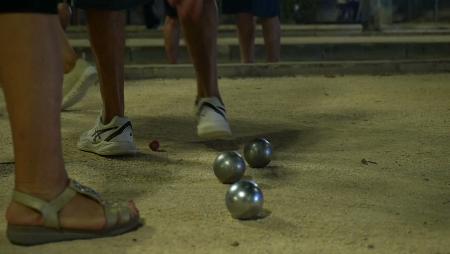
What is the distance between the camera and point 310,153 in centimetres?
282

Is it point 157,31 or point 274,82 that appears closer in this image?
point 274,82

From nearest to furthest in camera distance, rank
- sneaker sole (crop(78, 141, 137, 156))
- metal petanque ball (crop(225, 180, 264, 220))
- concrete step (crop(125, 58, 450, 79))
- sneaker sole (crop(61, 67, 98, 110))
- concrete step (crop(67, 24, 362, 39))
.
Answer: metal petanque ball (crop(225, 180, 264, 220)) → sneaker sole (crop(78, 141, 137, 156)) → sneaker sole (crop(61, 67, 98, 110)) → concrete step (crop(125, 58, 450, 79)) → concrete step (crop(67, 24, 362, 39))

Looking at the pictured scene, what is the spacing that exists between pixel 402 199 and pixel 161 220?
0.72 meters

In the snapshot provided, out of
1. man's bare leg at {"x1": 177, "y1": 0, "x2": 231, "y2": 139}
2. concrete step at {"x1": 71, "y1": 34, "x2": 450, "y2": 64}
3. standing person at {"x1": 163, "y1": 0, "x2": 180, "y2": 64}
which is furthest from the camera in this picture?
concrete step at {"x1": 71, "y1": 34, "x2": 450, "y2": 64}

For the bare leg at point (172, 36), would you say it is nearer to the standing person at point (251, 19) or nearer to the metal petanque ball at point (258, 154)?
the standing person at point (251, 19)

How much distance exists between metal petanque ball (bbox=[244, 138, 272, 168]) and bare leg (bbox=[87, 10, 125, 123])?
2.07 feet

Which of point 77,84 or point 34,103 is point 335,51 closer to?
point 77,84

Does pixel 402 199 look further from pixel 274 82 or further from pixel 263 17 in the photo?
pixel 263 17

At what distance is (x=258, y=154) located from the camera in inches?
98.7

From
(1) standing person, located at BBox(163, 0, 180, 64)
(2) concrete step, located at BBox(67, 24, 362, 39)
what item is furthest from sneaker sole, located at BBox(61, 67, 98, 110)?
(2) concrete step, located at BBox(67, 24, 362, 39)

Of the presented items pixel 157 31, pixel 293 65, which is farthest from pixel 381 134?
pixel 157 31

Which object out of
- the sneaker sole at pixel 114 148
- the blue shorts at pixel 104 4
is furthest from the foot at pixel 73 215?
the blue shorts at pixel 104 4

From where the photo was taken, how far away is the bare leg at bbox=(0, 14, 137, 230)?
5.53ft

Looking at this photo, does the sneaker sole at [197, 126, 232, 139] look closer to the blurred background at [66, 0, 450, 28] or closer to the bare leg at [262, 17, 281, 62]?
the bare leg at [262, 17, 281, 62]
